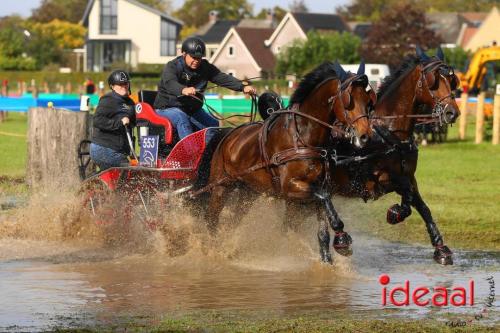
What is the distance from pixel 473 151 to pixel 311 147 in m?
17.4

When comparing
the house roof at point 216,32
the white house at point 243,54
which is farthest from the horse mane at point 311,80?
the house roof at point 216,32

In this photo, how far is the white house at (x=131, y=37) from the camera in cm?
10712

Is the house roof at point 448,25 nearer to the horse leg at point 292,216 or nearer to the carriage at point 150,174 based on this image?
the carriage at point 150,174

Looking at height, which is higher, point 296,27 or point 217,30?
point 296,27

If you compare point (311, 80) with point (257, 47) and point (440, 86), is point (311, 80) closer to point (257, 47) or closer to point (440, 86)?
point (440, 86)

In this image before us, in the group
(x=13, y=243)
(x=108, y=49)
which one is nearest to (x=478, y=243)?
(x=13, y=243)

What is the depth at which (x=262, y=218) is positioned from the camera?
518 inches

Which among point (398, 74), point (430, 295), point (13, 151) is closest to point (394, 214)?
point (398, 74)

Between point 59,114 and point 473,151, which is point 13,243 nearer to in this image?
point 59,114

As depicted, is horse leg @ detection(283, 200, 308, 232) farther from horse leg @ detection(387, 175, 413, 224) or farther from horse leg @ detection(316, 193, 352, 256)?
horse leg @ detection(316, 193, 352, 256)

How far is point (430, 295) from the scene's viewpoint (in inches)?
397

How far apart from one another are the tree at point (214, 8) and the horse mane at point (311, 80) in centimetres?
14851

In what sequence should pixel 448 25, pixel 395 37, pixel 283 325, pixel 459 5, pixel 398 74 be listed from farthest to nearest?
1. pixel 459 5
2. pixel 448 25
3. pixel 395 37
4. pixel 398 74
5. pixel 283 325

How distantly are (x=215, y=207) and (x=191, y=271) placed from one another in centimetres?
135
